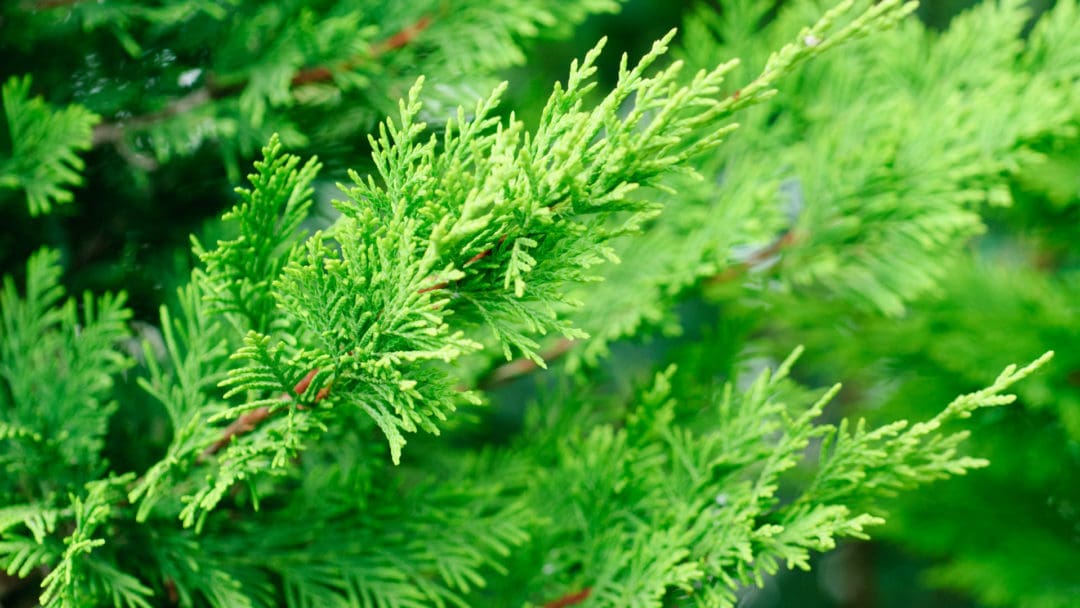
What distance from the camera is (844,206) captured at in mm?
1358

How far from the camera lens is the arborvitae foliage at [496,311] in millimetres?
790

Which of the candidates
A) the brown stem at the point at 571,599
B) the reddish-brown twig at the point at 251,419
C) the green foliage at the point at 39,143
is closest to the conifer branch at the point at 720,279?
the brown stem at the point at 571,599

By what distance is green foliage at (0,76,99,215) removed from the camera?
1.13 metres

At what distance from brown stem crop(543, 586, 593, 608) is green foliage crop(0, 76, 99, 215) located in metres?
0.91

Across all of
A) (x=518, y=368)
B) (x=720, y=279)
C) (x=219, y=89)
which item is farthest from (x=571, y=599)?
(x=219, y=89)

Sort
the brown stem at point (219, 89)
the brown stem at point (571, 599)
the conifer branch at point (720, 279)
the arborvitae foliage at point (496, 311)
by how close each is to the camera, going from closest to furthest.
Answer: the arborvitae foliage at point (496, 311), the brown stem at point (571, 599), the brown stem at point (219, 89), the conifer branch at point (720, 279)

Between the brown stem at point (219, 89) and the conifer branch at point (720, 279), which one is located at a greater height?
the brown stem at point (219, 89)

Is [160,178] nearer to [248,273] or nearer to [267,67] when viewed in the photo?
[267,67]

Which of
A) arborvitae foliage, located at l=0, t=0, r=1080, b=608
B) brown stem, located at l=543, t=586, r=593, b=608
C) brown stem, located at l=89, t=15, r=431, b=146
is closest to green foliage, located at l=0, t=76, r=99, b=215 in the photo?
arborvitae foliage, located at l=0, t=0, r=1080, b=608

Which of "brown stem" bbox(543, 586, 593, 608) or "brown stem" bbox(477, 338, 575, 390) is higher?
"brown stem" bbox(477, 338, 575, 390)

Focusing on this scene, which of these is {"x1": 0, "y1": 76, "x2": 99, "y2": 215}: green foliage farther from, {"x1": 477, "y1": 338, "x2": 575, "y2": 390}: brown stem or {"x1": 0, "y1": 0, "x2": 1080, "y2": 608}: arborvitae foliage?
{"x1": 477, "y1": 338, "x2": 575, "y2": 390}: brown stem

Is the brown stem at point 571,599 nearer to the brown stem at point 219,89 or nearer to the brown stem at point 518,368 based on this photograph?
the brown stem at point 518,368

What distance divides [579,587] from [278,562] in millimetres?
430

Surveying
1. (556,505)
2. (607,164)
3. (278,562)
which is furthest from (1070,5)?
(278,562)
